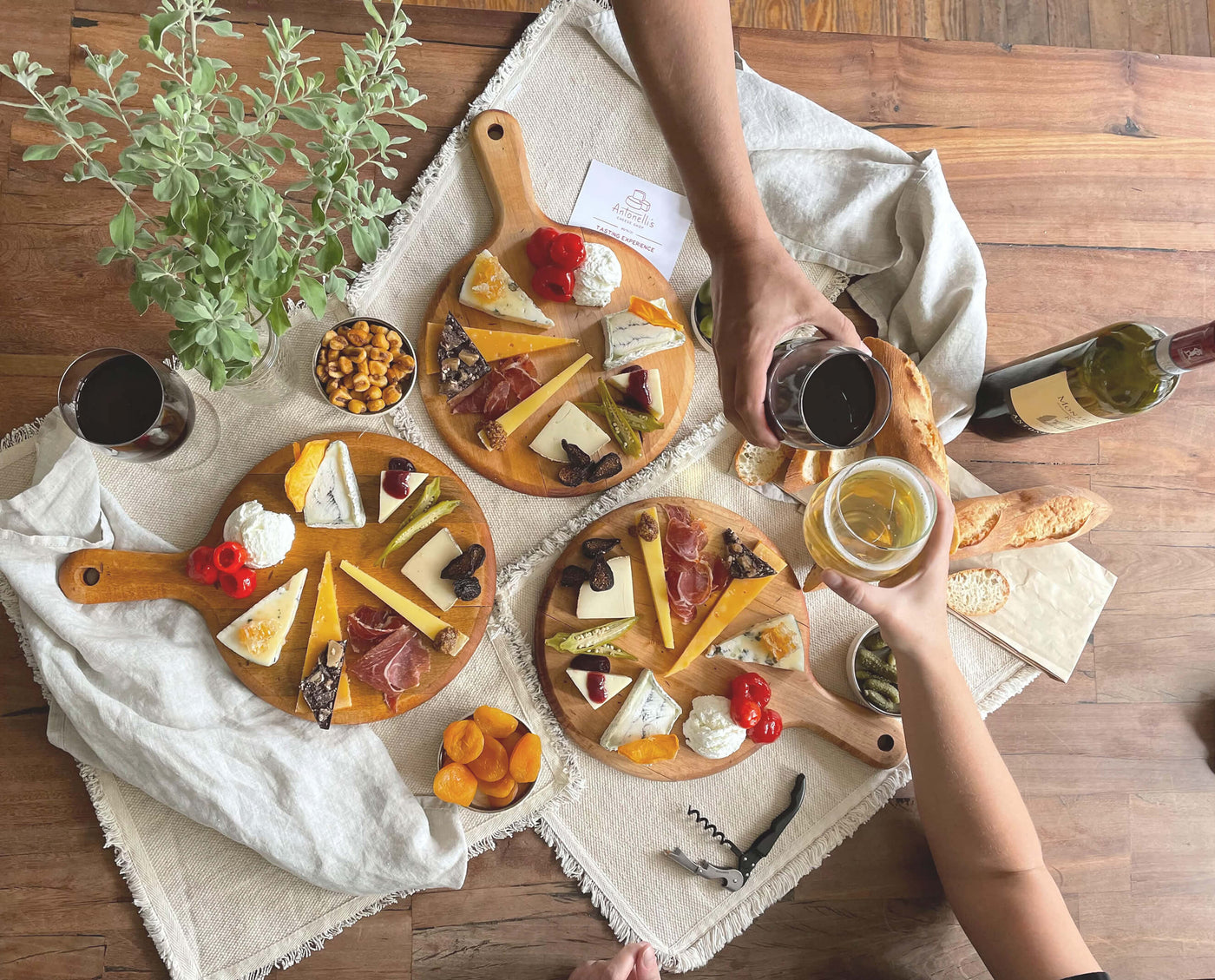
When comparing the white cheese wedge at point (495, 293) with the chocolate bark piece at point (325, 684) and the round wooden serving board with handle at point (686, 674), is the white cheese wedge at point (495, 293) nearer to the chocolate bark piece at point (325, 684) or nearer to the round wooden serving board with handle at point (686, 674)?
the round wooden serving board with handle at point (686, 674)

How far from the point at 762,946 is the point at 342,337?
63.6 inches

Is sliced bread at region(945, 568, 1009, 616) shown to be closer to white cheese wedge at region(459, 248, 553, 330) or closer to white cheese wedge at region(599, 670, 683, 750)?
white cheese wedge at region(599, 670, 683, 750)

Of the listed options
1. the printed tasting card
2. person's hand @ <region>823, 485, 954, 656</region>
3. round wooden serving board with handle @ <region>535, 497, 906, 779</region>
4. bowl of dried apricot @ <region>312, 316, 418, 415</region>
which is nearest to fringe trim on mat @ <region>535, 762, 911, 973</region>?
round wooden serving board with handle @ <region>535, 497, 906, 779</region>

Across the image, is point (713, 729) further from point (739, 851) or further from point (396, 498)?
point (396, 498)

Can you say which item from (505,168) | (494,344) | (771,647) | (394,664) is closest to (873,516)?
(771,647)

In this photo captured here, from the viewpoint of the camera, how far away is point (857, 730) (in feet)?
5.94

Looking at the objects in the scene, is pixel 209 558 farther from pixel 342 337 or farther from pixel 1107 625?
pixel 1107 625

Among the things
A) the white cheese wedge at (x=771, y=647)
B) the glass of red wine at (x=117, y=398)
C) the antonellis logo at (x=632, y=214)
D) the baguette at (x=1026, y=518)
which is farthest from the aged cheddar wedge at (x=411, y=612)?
the baguette at (x=1026, y=518)

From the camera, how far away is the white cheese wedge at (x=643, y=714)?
174cm

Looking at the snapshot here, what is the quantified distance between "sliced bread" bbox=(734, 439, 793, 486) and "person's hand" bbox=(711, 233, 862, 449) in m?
0.47

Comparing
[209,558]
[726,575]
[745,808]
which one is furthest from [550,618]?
[209,558]

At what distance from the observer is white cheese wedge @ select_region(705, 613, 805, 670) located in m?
1.78

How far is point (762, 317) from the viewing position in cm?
134

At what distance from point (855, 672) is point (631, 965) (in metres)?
0.78
